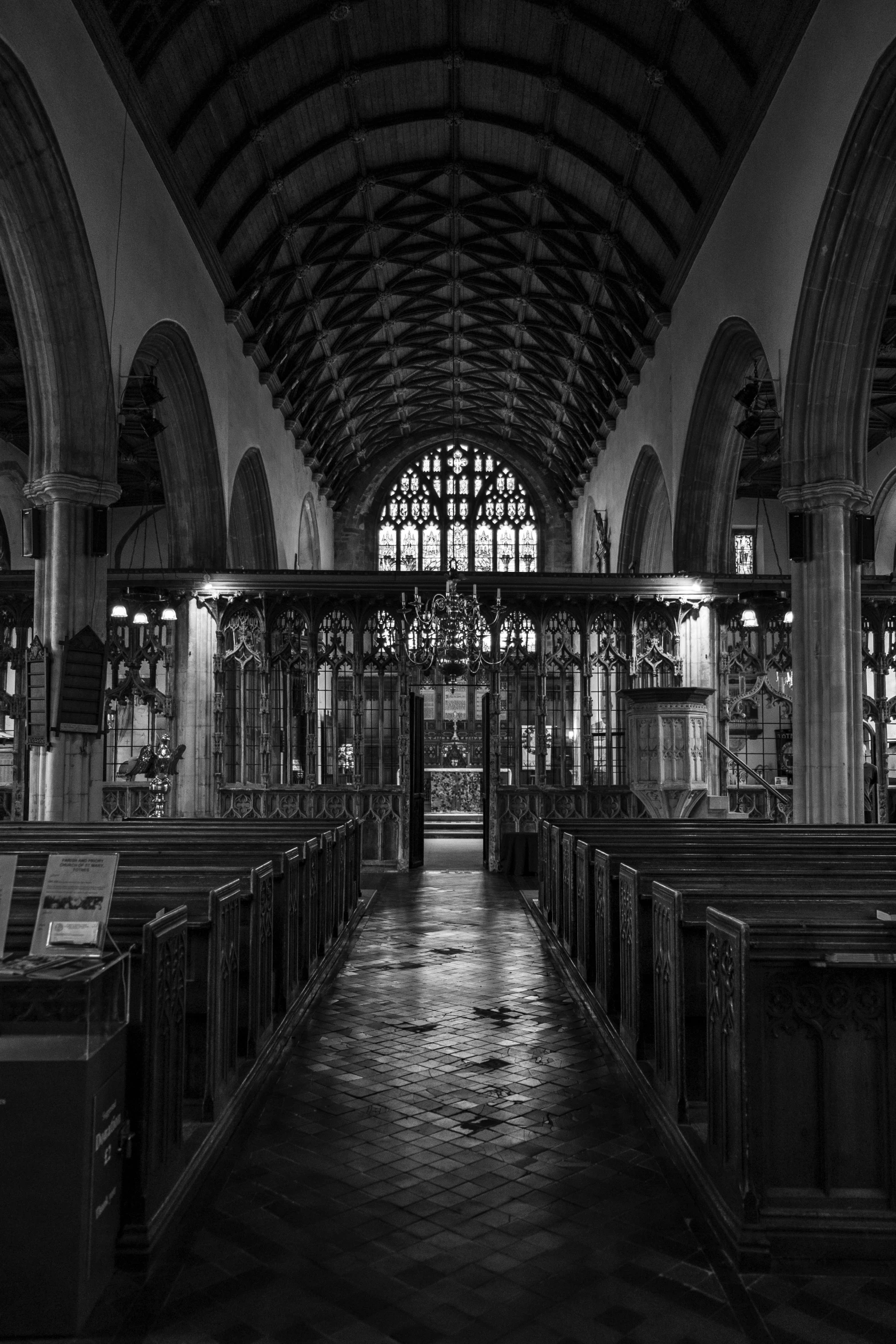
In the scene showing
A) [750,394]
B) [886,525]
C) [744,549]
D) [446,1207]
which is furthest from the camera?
[744,549]

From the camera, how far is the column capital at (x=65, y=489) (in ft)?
31.3

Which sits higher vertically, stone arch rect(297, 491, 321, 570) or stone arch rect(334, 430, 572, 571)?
stone arch rect(334, 430, 572, 571)

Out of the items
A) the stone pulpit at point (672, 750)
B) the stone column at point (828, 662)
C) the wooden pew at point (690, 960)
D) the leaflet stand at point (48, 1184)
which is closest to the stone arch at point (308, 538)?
the stone pulpit at point (672, 750)

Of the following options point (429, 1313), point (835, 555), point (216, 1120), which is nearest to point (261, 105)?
point (835, 555)

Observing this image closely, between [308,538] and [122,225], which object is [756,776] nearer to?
[122,225]

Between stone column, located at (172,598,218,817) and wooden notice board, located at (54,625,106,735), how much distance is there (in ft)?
10.0

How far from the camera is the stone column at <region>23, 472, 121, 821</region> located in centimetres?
923

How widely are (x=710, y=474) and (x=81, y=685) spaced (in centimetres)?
881

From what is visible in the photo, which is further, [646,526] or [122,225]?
[646,526]

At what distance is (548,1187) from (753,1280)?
74 centimetres

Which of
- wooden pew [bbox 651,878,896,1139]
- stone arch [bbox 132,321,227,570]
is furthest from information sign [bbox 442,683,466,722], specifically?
wooden pew [bbox 651,878,896,1139]

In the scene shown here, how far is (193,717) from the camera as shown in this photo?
12664 millimetres

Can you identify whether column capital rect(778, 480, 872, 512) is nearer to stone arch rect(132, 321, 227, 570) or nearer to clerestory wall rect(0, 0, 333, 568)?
clerestory wall rect(0, 0, 333, 568)

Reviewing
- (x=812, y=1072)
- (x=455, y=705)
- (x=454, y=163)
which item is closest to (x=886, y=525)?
(x=455, y=705)
